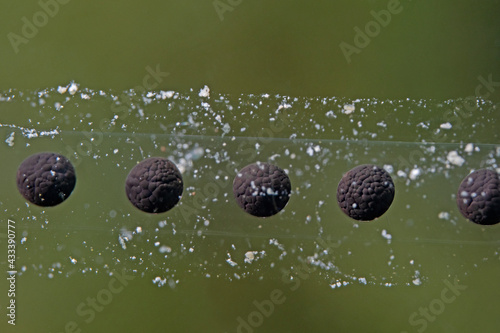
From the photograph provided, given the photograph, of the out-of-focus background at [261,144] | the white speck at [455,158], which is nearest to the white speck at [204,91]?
the out-of-focus background at [261,144]

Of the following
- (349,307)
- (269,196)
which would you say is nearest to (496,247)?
(349,307)

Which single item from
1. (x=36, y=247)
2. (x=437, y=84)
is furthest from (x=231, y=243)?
(x=437, y=84)

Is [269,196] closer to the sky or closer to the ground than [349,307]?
closer to the sky

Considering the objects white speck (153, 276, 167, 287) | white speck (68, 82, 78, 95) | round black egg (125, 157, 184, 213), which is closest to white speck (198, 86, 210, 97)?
round black egg (125, 157, 184, 213)

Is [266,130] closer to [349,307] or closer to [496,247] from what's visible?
[349,307]

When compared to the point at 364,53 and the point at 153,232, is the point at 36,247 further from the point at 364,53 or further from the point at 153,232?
the point at 364,53

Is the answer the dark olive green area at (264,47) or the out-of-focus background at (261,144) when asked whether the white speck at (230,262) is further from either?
the dark olive green area at (264,47)

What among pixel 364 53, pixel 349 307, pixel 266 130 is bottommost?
pixel 349 307

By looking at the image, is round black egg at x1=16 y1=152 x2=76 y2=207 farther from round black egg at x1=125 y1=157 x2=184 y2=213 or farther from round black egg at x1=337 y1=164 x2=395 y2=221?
round black egg at x1=337 y1=164 x2=395 y2=221
